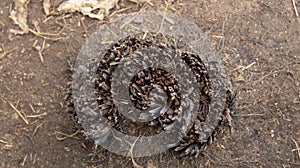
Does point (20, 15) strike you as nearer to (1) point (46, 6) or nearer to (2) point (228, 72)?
(1) point (46, 6)

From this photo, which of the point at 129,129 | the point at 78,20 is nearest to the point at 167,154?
the point at 129,129

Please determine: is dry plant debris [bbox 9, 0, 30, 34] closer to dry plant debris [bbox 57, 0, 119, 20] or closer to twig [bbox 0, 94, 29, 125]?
dry plant debris [bbox 57, 0, 119, 20]

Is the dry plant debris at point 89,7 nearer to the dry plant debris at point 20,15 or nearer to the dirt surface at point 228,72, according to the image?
the dirt surface at point 228,72

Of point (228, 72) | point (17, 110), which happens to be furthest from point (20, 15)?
point (228, 72)

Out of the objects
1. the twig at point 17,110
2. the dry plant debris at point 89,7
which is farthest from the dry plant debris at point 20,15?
the twig at point 17,110

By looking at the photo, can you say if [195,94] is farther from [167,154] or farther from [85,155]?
[85,155]
